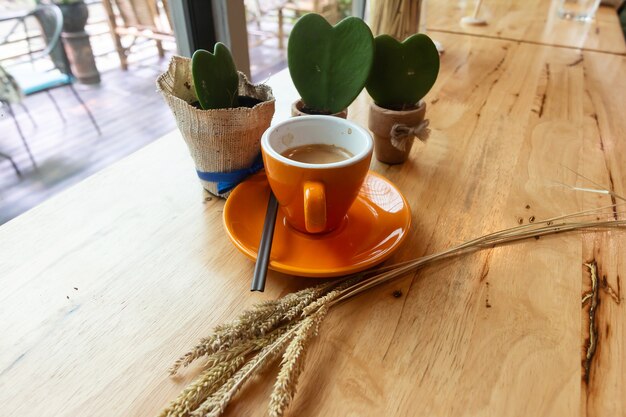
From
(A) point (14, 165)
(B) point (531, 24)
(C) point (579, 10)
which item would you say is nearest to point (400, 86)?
(A) point (14, 165)

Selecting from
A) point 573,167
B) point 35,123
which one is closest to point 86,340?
point 573,167

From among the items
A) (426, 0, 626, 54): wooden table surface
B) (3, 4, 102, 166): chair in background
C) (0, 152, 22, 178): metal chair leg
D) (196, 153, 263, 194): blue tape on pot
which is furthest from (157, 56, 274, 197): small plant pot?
(426, 0, 626, 54): wooden table surface

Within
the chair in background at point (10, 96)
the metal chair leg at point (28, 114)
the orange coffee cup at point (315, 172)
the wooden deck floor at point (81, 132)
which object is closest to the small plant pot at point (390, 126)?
the orange coffee cup at point (315, 172)

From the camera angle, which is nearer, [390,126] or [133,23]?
[390,126]

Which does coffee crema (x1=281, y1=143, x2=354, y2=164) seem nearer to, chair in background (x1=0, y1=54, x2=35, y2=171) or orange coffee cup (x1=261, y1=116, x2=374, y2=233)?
orange coffee cup (x1=261, y1=116, x2=374, y2=233)

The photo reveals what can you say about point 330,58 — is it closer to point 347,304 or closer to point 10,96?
point 347,304

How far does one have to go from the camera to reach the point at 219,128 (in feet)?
1.48

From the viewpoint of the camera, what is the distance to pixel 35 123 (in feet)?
3.52

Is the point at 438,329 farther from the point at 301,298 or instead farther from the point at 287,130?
the point at 287,130

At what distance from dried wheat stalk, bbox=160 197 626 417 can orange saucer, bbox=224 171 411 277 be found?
0.02m

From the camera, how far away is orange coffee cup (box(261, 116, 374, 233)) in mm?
387

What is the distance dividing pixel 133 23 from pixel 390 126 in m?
1.26

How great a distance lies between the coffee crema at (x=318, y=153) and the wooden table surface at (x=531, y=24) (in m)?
0.92

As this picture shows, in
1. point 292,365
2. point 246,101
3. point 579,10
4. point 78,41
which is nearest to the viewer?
point 292,365
